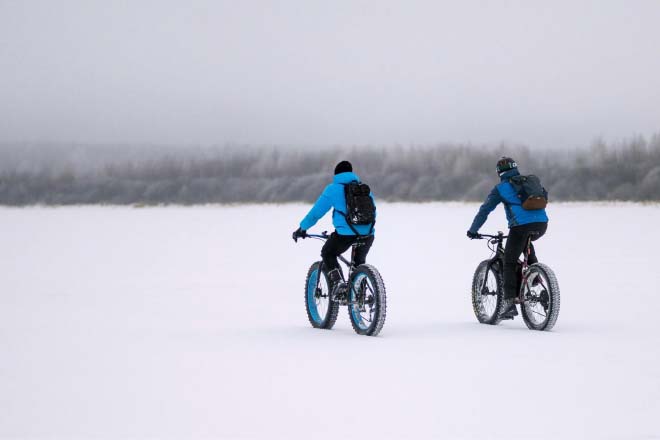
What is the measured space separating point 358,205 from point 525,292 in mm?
2213

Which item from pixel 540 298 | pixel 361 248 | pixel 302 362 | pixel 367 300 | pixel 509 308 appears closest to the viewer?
pixel 302 362

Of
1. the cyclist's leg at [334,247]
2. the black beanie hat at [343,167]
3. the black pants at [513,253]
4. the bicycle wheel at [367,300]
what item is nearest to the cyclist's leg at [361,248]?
the cyclist's leg at [334,247]

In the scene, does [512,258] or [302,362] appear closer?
[302,362]

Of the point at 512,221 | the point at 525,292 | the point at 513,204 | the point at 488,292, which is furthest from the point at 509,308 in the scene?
the point at 513,204

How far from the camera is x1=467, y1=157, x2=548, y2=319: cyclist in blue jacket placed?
442 inches

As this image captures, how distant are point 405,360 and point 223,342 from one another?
2.47 metres

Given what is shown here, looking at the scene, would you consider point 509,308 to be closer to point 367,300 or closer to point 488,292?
point 488,292

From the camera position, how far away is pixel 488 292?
1209cm

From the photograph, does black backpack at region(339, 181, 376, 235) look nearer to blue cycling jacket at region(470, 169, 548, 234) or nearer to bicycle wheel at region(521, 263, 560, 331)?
blue cycling jacket at region(470, 169, 548, 234)

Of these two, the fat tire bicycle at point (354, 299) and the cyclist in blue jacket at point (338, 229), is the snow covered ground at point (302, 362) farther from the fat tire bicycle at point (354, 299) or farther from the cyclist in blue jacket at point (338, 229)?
the cyclist in blue jacket at point (338, 229)

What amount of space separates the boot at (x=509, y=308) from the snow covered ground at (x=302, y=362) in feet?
0.71

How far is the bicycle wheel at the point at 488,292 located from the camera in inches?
465

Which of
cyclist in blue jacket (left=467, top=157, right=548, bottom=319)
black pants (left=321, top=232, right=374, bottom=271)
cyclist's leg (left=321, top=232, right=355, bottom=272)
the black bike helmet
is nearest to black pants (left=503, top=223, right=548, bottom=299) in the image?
cyclist in blue jacket (left=467, top=157, right=548, bottom=319)

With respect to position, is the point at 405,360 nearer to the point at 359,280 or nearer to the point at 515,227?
the point at 359,280
